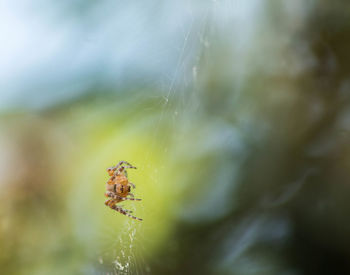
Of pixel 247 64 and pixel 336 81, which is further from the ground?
pixel 247 64

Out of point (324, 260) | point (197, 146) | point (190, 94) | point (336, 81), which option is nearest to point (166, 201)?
point (197, 146)

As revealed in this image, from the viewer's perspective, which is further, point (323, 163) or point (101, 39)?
point (101, 39)

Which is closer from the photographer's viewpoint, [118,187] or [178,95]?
[178,95]

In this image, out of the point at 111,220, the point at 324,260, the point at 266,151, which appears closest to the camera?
the point at 324,260

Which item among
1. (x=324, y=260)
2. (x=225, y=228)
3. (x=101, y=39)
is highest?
(x=101, y=39)

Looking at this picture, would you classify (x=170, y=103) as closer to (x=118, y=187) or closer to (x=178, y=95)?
(x=178, y=95)

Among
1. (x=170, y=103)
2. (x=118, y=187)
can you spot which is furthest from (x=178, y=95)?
(x=118, y=187)

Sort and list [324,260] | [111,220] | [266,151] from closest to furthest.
Result: [324,260], [266,151], [111,220]

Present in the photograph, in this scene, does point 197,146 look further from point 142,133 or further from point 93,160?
point 93,160
